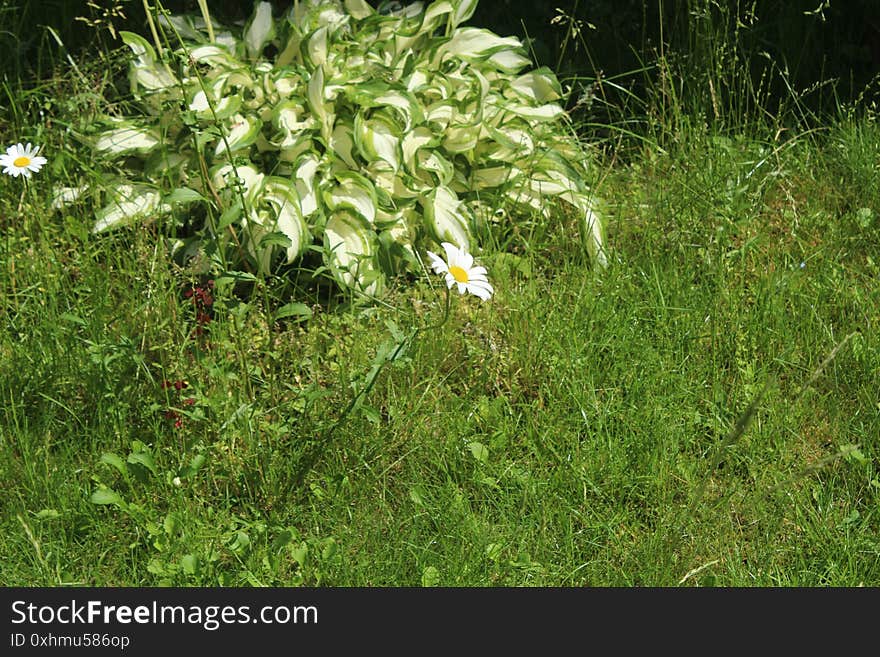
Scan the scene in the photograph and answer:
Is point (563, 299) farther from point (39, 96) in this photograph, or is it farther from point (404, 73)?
point (39, 96)

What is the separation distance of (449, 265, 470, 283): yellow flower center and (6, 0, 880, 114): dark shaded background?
1663 mm

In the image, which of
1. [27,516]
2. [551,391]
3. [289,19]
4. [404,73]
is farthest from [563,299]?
[27,516]

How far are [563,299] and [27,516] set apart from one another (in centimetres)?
139

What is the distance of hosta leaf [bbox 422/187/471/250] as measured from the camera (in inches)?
117

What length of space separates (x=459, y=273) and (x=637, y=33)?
6.85 ft

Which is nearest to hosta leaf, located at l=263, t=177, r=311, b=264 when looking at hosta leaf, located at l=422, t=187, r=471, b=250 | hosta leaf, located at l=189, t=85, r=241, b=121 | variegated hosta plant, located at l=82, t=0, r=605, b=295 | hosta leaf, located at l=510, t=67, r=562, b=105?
variegated hosta plant, located at l=82, t=0, r=605, b=295

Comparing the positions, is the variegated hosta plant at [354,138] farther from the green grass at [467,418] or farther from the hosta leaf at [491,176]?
the green grass at [467,418]

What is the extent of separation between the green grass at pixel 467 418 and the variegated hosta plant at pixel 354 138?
14 cm

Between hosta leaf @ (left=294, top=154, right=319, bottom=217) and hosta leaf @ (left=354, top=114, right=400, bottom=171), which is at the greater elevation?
hosta leaf @ (left=354, top=114, right=400, bottom=171)

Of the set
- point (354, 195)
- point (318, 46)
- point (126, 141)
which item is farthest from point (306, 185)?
point (126, 141)

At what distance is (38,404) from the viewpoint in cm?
251

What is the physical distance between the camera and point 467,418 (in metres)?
2.53

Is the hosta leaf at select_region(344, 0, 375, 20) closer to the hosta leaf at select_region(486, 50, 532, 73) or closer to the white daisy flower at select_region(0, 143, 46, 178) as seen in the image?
the hosta leaf at select_region(486, 50, 532, 73)

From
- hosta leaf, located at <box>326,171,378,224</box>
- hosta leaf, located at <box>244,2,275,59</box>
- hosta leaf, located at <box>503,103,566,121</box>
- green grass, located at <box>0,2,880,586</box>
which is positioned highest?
hosta leaf, located at <box>244,2,275,59</box>
